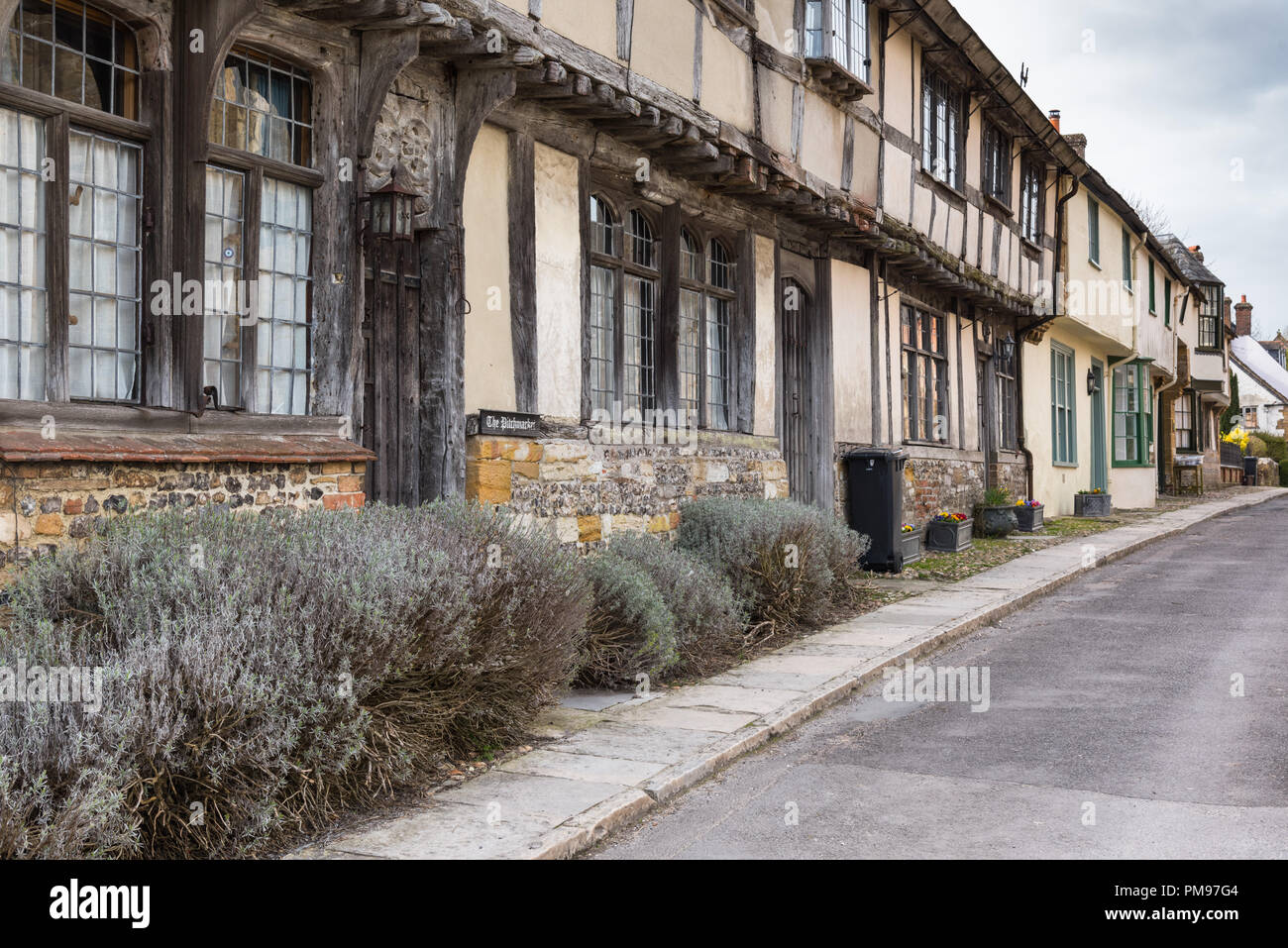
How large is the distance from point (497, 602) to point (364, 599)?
3.03ft

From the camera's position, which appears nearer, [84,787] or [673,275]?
[84,787]

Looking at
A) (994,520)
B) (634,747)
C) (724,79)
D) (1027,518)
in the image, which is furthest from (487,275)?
(1027,518)

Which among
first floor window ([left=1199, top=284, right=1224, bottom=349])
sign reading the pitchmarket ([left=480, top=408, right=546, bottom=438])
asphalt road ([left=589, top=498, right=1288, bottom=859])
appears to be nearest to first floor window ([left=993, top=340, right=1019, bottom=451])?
asphalt road ([left=589, top=498, right=1288, bottom=859])

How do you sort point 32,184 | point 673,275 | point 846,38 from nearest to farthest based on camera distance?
point 32,184, point 673,275, point 846,38

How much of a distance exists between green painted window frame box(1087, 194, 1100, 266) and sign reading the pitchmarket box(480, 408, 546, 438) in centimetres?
1887

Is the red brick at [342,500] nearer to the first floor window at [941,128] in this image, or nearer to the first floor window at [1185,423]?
the first floor window at [941,128]

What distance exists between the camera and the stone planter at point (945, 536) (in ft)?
52.4

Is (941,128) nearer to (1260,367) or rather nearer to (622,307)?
(622,307)

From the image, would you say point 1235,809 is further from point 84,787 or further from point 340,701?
point 84,787

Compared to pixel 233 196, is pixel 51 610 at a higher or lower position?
lower

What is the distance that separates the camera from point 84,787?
398cm

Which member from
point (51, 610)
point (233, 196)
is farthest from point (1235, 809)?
point (233, 196)
